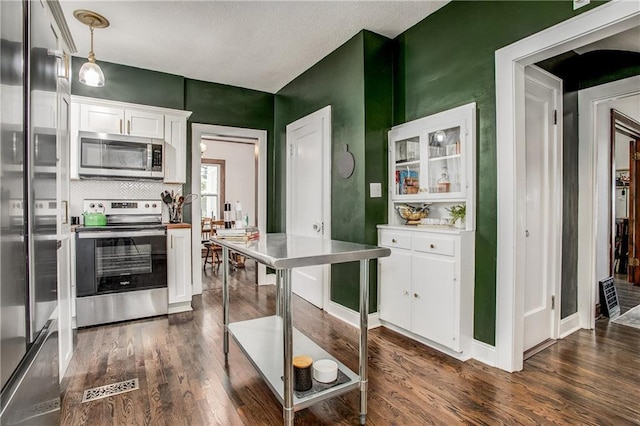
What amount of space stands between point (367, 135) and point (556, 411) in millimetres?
2422

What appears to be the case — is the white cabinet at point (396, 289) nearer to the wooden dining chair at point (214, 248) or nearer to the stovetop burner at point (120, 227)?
the stovetop burner at point (120, 227)

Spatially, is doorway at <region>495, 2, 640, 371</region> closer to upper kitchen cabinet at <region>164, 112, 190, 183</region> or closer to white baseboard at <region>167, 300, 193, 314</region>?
white baseboard at <region>167, 300, 193, 314</region>

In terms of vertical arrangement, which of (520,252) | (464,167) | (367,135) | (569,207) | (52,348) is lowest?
(52,348)

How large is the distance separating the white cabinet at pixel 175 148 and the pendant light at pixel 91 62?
3.54 ft

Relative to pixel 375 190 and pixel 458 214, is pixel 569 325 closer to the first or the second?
pixel 458 214

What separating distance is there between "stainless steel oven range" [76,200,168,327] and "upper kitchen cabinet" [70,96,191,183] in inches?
27.4

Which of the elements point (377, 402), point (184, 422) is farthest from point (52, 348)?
point (377, 402)

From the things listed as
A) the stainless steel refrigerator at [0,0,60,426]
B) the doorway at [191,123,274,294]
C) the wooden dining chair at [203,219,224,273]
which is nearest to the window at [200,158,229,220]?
the wooden dining chair at [203,219,224,273]

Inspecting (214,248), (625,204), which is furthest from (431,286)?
(625,204)

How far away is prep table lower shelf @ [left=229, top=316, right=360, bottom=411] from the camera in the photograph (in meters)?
1.72

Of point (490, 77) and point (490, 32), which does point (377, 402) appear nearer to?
point (490, 77)

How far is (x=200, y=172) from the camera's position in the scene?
4418 mm

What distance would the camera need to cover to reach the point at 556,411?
1880mm

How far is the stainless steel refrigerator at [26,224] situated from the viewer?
2.74 feet
